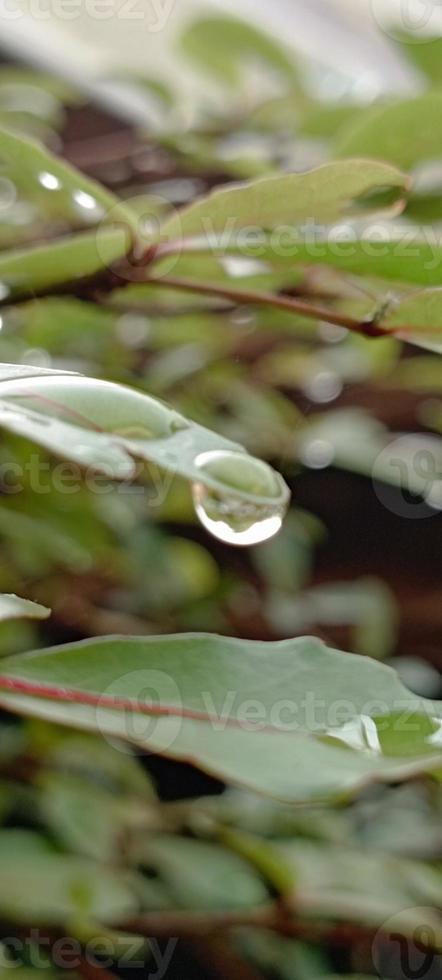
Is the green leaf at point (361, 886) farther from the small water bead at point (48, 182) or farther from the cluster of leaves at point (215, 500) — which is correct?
the small water bead at point (48, 182)

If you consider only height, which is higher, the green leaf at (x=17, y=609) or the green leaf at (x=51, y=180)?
the green leaf at (x=51, y=180)

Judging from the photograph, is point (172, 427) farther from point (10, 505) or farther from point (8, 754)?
point (8, 754)

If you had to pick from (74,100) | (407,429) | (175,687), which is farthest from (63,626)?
(74,100)

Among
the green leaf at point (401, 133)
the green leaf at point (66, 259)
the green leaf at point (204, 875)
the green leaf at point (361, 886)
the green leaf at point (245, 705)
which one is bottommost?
the green leaf at point (204, 875)

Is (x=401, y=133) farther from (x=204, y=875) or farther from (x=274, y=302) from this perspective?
(x=204, y=875)

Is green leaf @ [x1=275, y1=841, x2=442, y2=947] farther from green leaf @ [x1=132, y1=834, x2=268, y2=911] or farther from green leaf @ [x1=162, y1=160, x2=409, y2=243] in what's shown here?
green leaf @ [x1=162, y1=160, x2=409, y2=243]

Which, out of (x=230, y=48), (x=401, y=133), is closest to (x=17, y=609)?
(x=401, y=133)

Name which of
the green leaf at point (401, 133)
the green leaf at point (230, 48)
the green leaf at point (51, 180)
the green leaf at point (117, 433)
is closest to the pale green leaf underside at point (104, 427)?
the green leaf at point (117, 433)
